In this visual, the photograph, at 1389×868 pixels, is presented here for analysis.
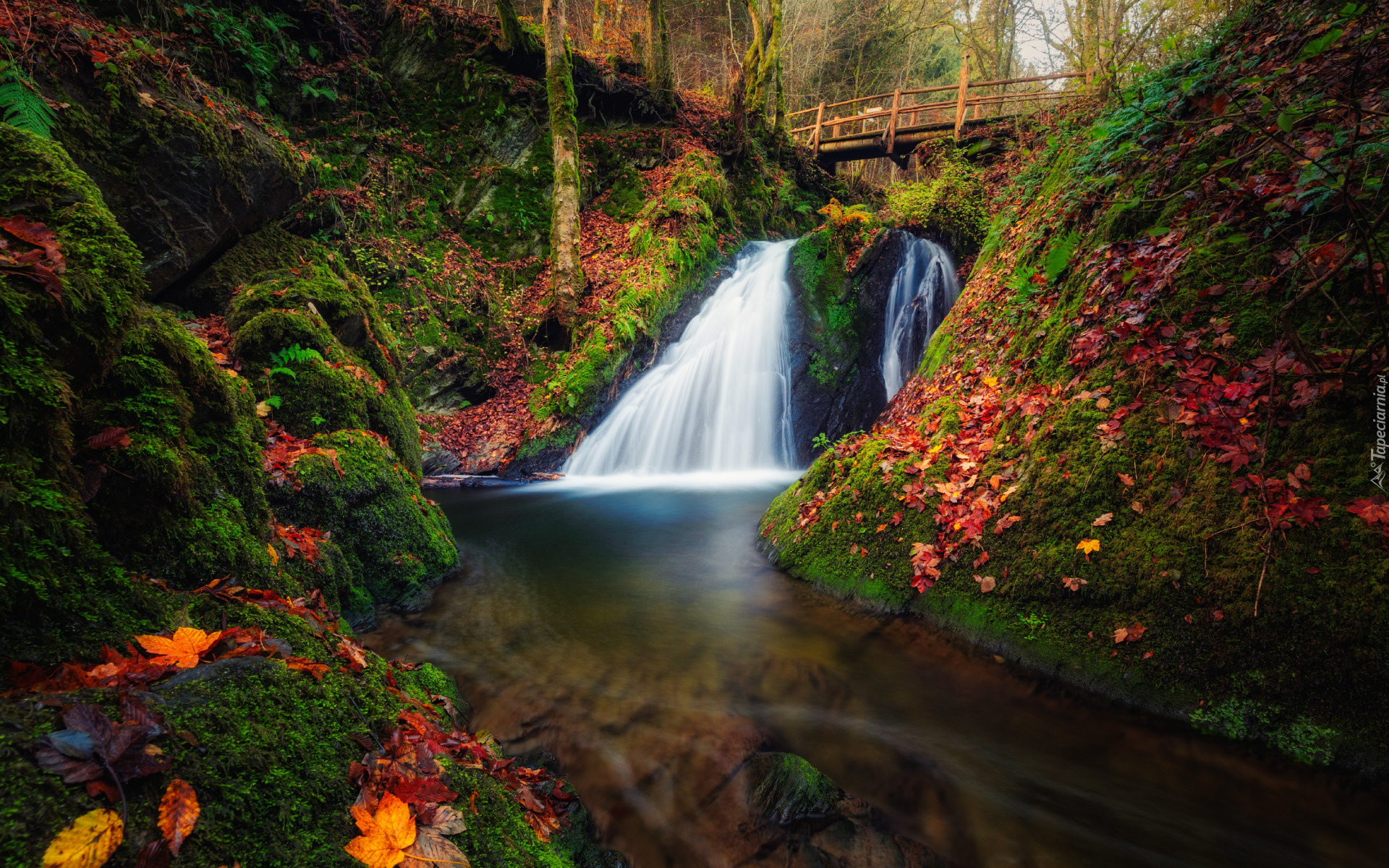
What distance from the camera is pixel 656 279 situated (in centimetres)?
1155

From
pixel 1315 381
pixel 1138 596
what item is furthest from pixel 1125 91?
pixel 1138 596

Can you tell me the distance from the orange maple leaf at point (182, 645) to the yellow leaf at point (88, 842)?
0.62 meters

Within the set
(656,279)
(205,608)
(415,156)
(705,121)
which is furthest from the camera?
(705,121)

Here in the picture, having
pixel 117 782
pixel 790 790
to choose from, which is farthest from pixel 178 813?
pixel 790 790

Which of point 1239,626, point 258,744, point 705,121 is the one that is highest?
point 705,121

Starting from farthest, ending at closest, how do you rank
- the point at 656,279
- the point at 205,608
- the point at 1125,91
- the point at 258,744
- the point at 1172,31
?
the point at 656,279, the point at 1172,31, the point at 1125,91, the point at 205,608, the point at 258,744

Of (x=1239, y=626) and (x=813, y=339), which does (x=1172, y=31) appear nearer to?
(x=813, y=339)

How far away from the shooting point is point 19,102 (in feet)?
12.8

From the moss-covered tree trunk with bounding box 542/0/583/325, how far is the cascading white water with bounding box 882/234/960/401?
6632mm

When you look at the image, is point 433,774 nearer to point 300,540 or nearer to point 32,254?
point 32,254

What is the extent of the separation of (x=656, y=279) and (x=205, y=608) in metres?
10.5

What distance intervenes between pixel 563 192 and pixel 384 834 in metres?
11.8

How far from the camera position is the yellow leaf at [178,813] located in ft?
3.23

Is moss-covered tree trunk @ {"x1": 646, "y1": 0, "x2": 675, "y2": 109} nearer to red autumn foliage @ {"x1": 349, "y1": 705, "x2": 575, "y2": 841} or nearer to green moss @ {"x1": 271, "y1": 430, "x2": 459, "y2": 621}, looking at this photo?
green moss @ {"x1": 271, "y1": 430, "x2": 459, "y2": 621}
